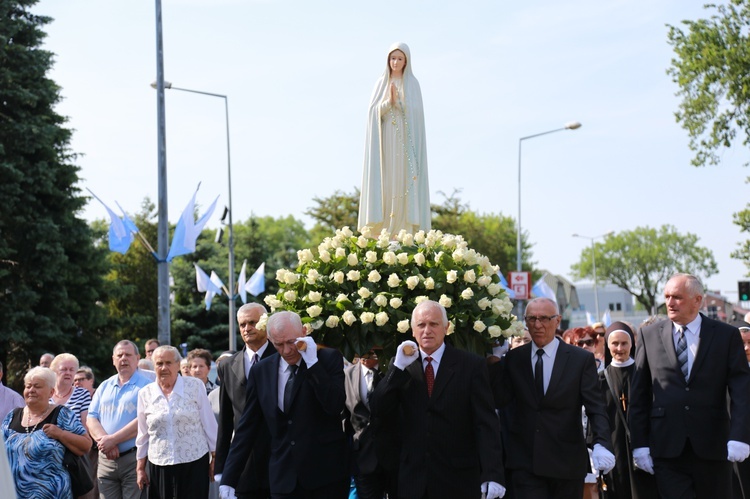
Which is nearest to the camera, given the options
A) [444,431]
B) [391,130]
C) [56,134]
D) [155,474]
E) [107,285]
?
[444,431]

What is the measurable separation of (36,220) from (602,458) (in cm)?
2407

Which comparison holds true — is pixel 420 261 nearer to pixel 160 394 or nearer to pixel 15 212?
pixel 160 394

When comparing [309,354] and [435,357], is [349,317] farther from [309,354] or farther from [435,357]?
[435,357]

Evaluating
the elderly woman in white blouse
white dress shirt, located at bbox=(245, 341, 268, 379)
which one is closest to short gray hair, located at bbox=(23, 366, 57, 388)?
the elderly woman in white blouse

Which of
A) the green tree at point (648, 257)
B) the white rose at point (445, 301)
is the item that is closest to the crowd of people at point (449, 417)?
the white rose at point (445, 301)

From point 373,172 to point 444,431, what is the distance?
494cm

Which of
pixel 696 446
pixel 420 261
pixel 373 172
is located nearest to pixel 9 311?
pixel 373 172

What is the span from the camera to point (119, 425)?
34.1ft

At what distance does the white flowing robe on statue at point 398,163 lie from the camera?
11.4 m

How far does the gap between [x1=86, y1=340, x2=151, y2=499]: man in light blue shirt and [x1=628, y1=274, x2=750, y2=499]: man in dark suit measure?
4969mm

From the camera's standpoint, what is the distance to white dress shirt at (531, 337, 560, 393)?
7699 millimetres

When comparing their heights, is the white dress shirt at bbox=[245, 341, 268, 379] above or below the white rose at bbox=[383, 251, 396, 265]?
below

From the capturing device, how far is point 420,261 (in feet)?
28.2

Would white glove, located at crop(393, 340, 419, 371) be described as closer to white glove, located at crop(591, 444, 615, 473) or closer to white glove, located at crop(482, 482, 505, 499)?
white glove, located at crop(482, 482, 505, 499)
